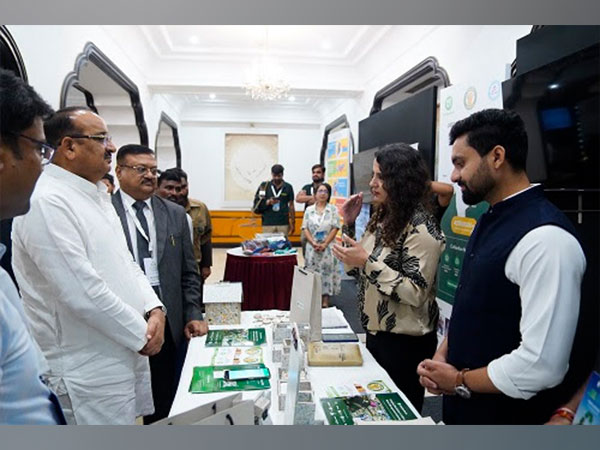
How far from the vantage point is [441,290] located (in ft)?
8.22

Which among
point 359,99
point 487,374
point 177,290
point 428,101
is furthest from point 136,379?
point 359,99

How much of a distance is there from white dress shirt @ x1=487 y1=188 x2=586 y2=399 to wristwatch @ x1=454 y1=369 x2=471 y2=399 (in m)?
0.14

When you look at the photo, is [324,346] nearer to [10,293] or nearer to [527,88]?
[10,293]

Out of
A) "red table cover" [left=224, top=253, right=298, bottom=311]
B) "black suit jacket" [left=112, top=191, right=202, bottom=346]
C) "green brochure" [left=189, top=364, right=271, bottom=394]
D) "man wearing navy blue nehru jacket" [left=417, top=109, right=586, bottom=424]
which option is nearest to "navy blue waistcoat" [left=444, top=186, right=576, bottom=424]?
"man wearing navy blue nehru jacket" [left=417, top=109, right=586, bottom=424]

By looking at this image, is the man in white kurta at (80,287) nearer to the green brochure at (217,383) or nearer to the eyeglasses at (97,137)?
the eyeglasses at (97,137)

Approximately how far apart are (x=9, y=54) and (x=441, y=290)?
285 centimetres

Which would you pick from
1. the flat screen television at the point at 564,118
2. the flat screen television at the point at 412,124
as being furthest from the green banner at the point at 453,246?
the flat screen television at the point at 564,118

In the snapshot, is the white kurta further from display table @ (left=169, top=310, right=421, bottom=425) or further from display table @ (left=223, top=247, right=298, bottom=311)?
display table @ (left=223, top=247, right=298, bottom=311)

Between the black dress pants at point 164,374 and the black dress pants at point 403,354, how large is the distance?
968mm

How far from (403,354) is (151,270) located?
1171 mm

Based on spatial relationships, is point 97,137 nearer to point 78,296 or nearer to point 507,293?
point 78,296

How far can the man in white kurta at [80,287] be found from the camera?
1100mm

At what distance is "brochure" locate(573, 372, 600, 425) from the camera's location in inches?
34.4

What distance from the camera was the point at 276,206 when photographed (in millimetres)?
5250
